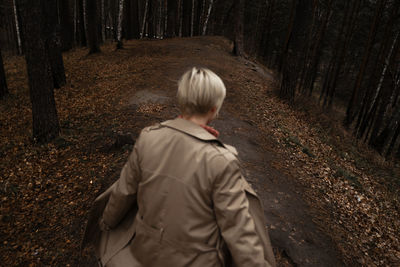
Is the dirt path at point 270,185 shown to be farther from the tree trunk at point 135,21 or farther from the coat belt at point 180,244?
the tree trunk at point 135,21

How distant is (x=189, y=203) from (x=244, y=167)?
468 centimetres

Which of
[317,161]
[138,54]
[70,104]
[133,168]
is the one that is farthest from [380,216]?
[138,54]

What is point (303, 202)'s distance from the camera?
18.5 feet

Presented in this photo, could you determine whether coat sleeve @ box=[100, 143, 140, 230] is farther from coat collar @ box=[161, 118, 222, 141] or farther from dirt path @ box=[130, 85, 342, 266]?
dirt path @ box=[130, 85, 342, 266]

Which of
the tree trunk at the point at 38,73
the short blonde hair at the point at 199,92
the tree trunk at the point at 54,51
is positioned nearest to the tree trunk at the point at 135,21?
the tree trunk at the point at 54,51

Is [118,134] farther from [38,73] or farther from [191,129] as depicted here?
[191,129]

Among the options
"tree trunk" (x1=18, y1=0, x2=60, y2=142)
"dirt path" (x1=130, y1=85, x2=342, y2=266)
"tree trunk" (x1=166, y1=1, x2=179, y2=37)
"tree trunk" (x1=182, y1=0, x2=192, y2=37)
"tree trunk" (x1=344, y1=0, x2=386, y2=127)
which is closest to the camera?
"dirt path" (x1=130, y1=85, x2=342, y2=266)

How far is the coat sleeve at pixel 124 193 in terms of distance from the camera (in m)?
1.75

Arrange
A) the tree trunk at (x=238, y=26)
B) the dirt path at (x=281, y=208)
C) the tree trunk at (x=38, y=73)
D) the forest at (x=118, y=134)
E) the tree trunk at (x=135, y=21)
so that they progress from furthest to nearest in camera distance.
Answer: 1. the tree trunk at (x=135, y=21)
2. the tree trunk at (x=238, y=26)
3. the tree trunk at (x=38, y=73)
4. the forest at (x=118, y=134)
5. the dirt path at (x=281, y=208)

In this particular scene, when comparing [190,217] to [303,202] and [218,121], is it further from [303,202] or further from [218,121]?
[218,121]

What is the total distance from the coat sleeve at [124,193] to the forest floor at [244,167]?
2.67 m

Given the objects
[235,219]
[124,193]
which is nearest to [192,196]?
[235,219]

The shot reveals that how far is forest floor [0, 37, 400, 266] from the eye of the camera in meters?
4.55

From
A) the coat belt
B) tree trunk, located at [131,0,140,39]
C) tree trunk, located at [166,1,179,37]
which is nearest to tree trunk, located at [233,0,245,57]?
tree trunk, located at [166,1,179,37]
